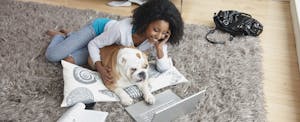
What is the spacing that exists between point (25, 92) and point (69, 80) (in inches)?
7.7

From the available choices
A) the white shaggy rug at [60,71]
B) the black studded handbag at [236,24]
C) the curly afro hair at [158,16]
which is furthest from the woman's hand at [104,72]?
the black studded handbag at [236,24]

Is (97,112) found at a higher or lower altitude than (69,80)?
lower

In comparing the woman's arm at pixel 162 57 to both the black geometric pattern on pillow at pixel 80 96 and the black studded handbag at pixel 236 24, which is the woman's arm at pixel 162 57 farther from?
the black studded handbag at pixel 236 24

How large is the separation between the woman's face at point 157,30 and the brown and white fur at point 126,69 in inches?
3.1

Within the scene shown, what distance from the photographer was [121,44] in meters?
1.46

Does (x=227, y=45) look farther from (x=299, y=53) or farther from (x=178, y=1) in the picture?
(x=178, y=1)

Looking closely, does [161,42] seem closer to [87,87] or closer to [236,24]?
[87,87]

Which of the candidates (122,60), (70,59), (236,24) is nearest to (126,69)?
(122,60)

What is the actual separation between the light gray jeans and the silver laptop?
0.35 meters

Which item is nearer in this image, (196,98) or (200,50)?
(196,98)

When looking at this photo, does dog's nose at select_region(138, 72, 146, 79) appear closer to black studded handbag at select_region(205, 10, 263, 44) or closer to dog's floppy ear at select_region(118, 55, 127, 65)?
dog's floppy ear at select_region(118, 55, 127, 65)

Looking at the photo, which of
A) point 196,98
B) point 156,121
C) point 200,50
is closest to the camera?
point 156,121

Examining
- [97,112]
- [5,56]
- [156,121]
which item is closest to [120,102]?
[97,112]

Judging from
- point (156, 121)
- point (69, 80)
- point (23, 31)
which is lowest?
point (156, 121)
